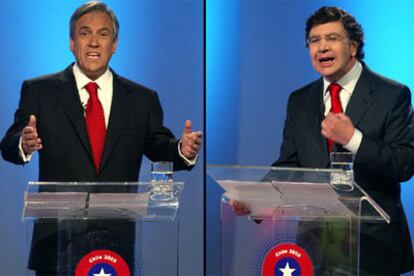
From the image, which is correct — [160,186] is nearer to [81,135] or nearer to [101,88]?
[81,135]

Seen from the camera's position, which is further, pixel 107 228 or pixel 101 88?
pixel 101 88

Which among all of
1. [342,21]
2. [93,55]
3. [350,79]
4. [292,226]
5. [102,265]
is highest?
[342,21]

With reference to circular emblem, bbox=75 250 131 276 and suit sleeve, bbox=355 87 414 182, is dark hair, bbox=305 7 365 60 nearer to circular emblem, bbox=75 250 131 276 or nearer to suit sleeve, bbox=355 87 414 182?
suit sleeve, bbox=355 87 414 182

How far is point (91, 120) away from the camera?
3834 mm

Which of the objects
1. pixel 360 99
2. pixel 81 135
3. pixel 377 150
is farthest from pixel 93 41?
pixel 377 150

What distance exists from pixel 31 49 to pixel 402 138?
227 centimetres

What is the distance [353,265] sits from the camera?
211cm

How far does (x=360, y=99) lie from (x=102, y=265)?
1891 millimetres

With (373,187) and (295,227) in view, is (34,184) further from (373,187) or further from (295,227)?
(373,187)

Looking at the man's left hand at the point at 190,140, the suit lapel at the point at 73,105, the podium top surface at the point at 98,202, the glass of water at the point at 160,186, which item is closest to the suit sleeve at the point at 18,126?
the suit lapel at the point at 73,105

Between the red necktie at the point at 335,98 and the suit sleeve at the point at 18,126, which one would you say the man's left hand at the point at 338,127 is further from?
the suit sleeve at the point at 18,126

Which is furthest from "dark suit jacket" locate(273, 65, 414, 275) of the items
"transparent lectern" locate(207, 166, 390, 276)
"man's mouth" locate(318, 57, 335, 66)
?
"transparent lectern" locate(207, 166, 390, 276)

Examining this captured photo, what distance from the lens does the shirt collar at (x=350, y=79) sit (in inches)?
145

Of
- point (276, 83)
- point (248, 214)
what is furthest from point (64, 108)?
point (248, 214)
